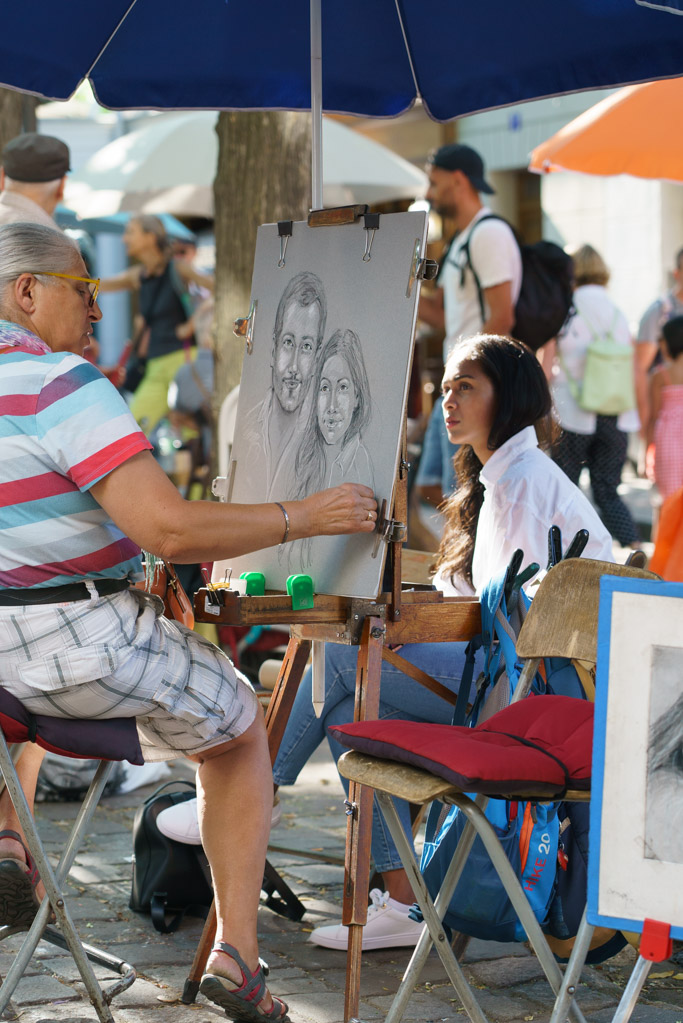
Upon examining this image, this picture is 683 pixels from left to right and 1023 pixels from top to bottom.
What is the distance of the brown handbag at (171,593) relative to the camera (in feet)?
10.6

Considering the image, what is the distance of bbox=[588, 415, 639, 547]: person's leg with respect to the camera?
23.2 ft

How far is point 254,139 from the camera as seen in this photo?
233 inches

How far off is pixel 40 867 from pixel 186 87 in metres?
2.40

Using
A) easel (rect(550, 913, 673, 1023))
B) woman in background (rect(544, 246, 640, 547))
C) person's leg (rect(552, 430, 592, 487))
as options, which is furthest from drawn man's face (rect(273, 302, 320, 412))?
person's leg (rect(552, 430, 592, 487))

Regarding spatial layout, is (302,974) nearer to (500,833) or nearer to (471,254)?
(500,833)

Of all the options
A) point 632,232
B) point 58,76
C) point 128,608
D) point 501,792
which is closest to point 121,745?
point 128,608

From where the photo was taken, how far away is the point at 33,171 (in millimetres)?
5176

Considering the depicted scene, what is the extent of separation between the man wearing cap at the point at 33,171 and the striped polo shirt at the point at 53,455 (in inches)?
99.0

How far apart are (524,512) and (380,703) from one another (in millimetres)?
602

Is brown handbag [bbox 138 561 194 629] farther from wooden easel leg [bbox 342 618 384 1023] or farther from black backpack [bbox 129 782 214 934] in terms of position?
black backpack [bbox 129 782 214 934]

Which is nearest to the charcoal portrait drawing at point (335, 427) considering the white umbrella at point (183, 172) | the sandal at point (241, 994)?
the sandal at point (241, 994)

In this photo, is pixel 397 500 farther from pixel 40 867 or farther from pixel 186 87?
pixel 186 87

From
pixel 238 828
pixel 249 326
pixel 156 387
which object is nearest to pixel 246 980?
pixel 238 828

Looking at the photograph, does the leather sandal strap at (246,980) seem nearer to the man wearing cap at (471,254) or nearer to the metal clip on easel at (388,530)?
the metal clip on easel at (388,530)
